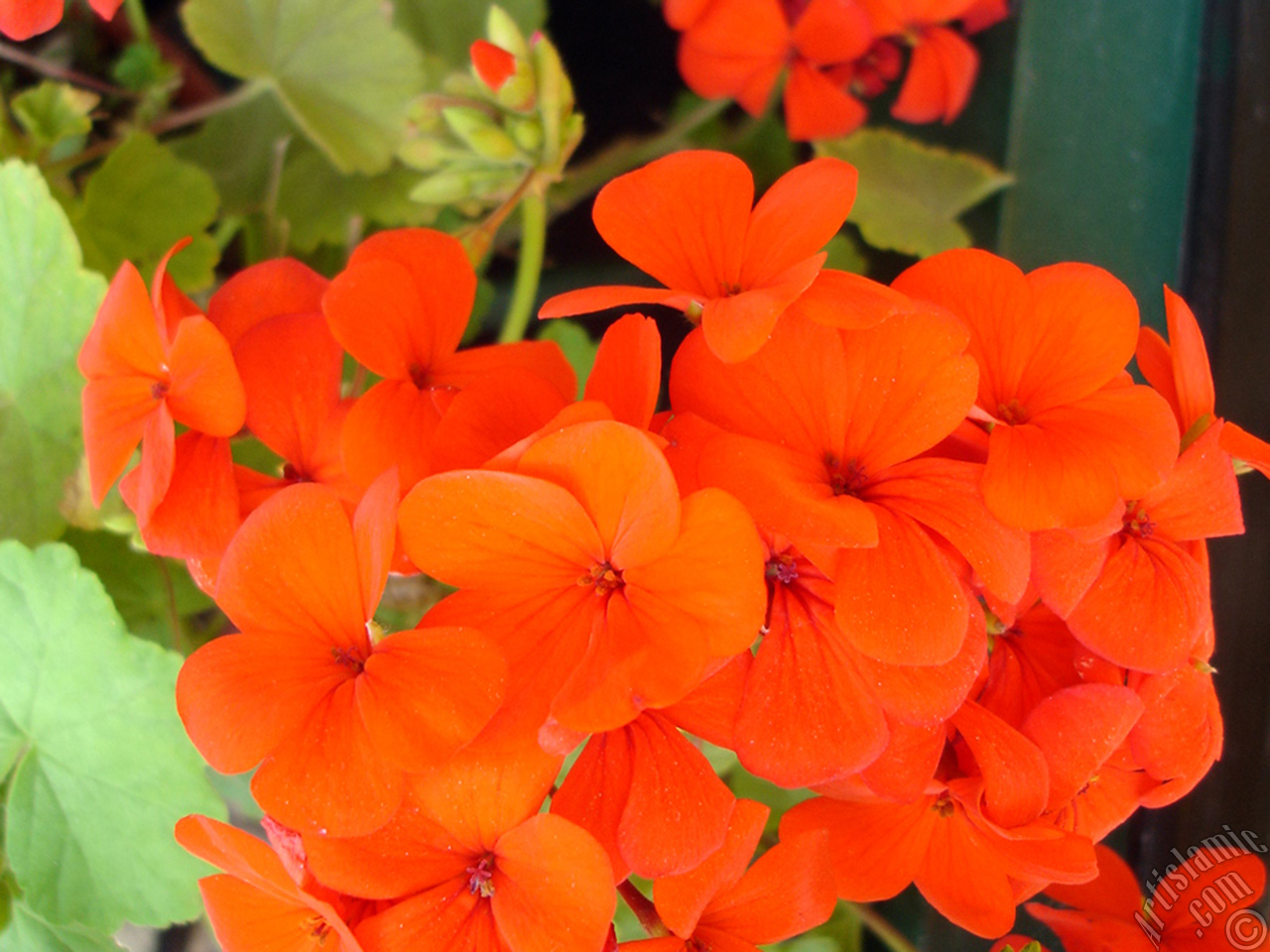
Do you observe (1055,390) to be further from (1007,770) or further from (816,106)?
(816,106)

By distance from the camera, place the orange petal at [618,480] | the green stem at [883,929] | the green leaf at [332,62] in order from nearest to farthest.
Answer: the orange petal at [618,480], the green stem at [883,929], the green leaf at [332,62]

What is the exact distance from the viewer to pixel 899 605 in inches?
14.9

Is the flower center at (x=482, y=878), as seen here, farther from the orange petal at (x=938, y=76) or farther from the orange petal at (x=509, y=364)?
the orange petal at (x=938, y=76)

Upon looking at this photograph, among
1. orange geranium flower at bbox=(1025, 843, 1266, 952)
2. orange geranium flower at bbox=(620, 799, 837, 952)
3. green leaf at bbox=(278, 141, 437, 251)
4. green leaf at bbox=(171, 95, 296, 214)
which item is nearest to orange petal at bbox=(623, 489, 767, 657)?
orange geranium flower at bbox=(620, 799, 837, 952)

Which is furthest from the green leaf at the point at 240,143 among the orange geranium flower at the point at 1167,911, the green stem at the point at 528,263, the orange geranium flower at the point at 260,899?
the orange geranium flower at the point at 1167,911

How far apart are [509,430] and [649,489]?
0.10 m

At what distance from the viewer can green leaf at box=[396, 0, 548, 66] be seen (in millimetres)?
1046

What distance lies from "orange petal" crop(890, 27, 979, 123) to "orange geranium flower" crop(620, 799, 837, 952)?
29.7 inches

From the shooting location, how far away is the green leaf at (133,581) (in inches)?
31.3

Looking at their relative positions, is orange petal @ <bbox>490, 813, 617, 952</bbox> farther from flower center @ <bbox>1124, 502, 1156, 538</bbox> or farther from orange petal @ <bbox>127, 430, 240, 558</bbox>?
flower center @ <bbox>1124, 502, 1156, 538</bbox>

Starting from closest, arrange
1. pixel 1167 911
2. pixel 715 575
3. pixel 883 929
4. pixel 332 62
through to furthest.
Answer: pixel 715 575, pixel 1167 911, pixel 883 929, pixel 332 62

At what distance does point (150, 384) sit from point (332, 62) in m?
0.53


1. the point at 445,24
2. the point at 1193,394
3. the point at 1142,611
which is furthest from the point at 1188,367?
the point at 445,24

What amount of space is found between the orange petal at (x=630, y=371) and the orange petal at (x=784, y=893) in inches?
8.8
